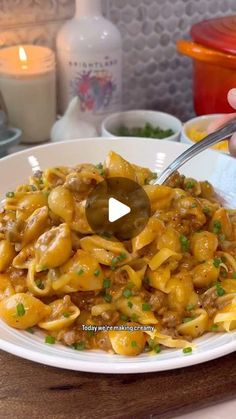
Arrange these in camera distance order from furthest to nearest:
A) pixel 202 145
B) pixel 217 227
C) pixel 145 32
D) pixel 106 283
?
pixel 145 32, pixel 202 145, pixel 217 227, pixel 106 283

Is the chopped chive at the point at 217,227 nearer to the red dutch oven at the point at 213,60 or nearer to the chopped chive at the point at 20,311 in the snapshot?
the chopped chive at the point at 20,311

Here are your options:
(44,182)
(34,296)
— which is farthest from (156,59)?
(34,296)

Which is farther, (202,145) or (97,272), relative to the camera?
(202,145)

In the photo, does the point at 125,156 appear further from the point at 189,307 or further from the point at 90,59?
the point at 189,307

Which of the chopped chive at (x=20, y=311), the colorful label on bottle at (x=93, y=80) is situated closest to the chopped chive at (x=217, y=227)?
the chopped chive at (x=20, y=311)

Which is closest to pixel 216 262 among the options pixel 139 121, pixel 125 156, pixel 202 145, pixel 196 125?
pixel 202 145
